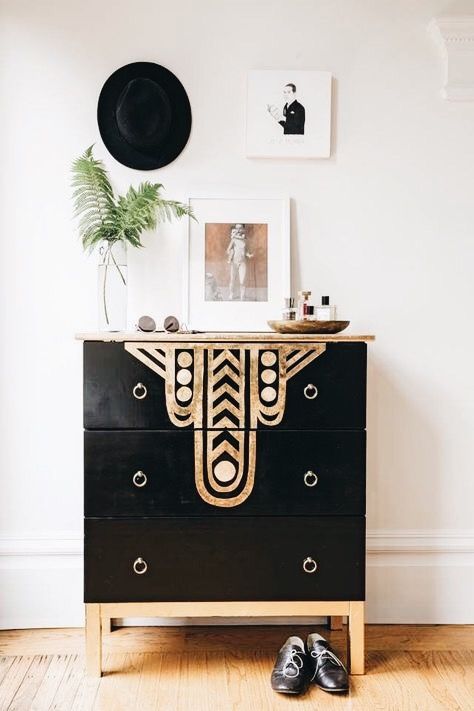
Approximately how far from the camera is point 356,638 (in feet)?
7.40

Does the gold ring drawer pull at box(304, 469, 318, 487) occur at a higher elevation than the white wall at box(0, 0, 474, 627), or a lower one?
lower

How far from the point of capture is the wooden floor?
210 centimetres

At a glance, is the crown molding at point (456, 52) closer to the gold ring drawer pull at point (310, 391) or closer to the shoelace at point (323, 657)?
the gold ring drawer pull at point (310, 391)

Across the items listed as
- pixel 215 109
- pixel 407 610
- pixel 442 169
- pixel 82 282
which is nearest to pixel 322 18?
pixel 215 109

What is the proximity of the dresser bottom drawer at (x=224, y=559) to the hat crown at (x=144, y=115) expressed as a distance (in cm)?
136

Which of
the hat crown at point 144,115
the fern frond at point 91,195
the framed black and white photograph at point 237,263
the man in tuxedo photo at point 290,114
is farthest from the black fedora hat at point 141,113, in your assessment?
the man in tuxedo photo at point 290,114

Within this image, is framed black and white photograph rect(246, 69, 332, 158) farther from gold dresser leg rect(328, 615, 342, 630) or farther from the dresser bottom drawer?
gold dresser leg rect(328, 615, 342, 630)

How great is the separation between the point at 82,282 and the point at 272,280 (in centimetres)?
70

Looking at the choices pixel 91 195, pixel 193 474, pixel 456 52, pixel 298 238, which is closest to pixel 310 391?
pixel 193 474

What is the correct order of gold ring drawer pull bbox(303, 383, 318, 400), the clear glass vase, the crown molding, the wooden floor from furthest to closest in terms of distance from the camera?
1. the crown molding
2. the clear glass vase
3. gold ring drawer pull bbox(303, 383, 318, 400)
4. the wooden floor

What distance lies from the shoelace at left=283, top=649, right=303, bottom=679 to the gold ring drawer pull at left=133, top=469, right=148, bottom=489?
72cm

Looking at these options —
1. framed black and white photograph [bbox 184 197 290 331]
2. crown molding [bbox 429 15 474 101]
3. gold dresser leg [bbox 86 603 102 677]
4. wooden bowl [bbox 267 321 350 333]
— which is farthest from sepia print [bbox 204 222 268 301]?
gold dresser leg [bbox 86 603 102 677]

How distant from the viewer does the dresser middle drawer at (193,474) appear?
7.18ft

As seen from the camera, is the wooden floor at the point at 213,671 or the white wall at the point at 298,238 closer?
the wooden floor at the point at 213,671
